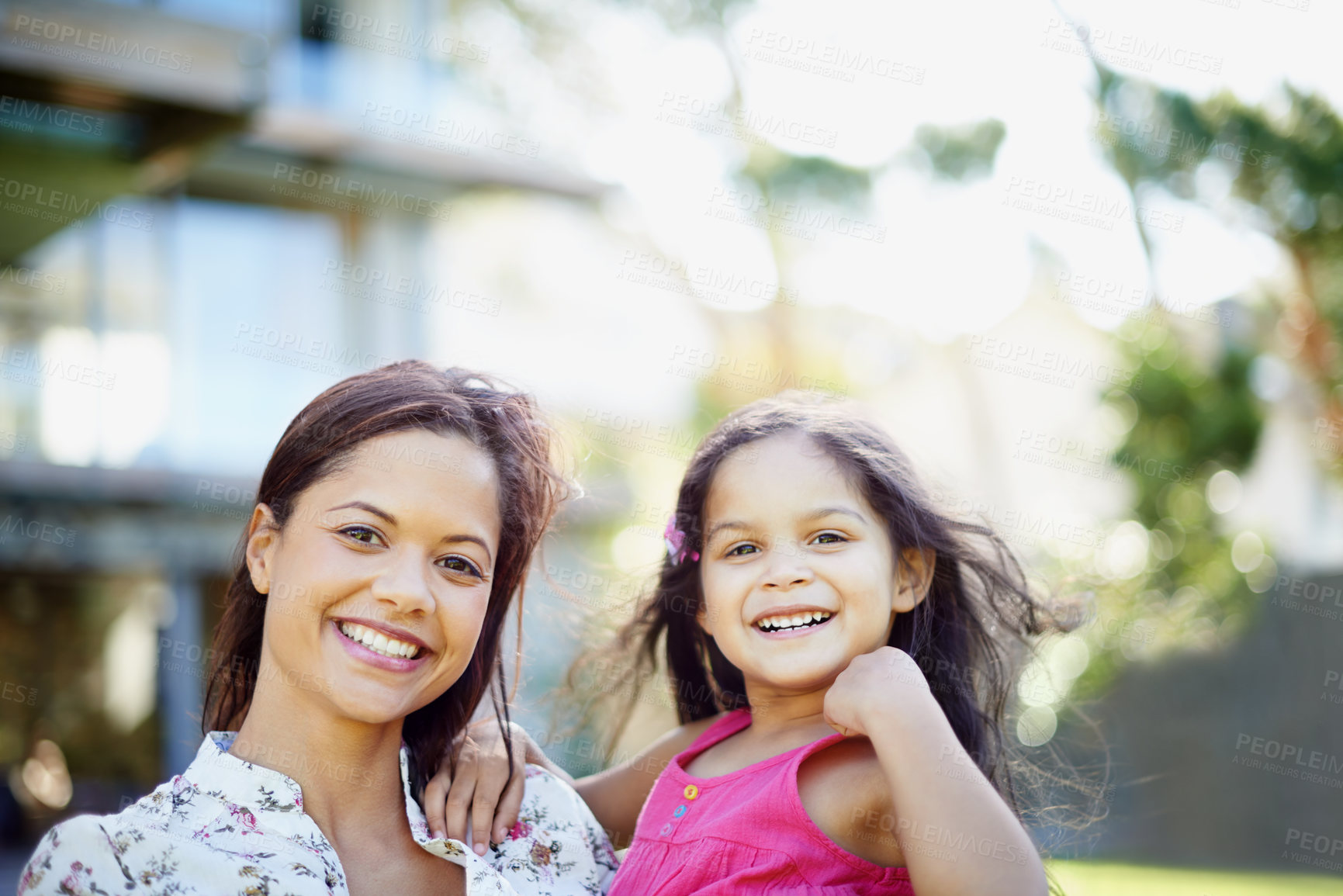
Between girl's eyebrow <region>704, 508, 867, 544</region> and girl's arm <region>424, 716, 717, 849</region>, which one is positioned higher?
girl's eyebrow <region>704, 508, 867, 544</region>

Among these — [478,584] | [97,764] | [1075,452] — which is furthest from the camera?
[1075,452]

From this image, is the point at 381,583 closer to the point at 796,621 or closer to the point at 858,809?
the point at 796,621

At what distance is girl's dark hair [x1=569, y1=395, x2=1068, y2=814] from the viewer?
8.30ft

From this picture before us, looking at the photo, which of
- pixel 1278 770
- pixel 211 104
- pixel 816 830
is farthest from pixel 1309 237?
pixel 816 830

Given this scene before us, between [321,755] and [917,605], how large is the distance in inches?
50.4

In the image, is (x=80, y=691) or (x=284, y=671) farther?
(x=80, y=691)

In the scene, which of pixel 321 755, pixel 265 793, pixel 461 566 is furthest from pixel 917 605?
pixel 265 793

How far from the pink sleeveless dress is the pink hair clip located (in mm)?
500

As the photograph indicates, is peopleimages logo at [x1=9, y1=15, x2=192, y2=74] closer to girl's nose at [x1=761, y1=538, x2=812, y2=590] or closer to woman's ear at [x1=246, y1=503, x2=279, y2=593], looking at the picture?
woman's ear at [x1=246, y1=503, x2=279, y2=593]

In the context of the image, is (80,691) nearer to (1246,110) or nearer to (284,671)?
(284,671)

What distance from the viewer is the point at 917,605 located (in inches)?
104

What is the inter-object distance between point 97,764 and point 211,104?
578 cm

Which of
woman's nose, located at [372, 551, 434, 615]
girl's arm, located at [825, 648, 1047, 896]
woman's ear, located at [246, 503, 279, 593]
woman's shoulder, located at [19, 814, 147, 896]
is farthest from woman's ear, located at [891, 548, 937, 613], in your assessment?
woman's shoulder, located at [19, 814, 147, 896]

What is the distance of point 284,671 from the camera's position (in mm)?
2156
